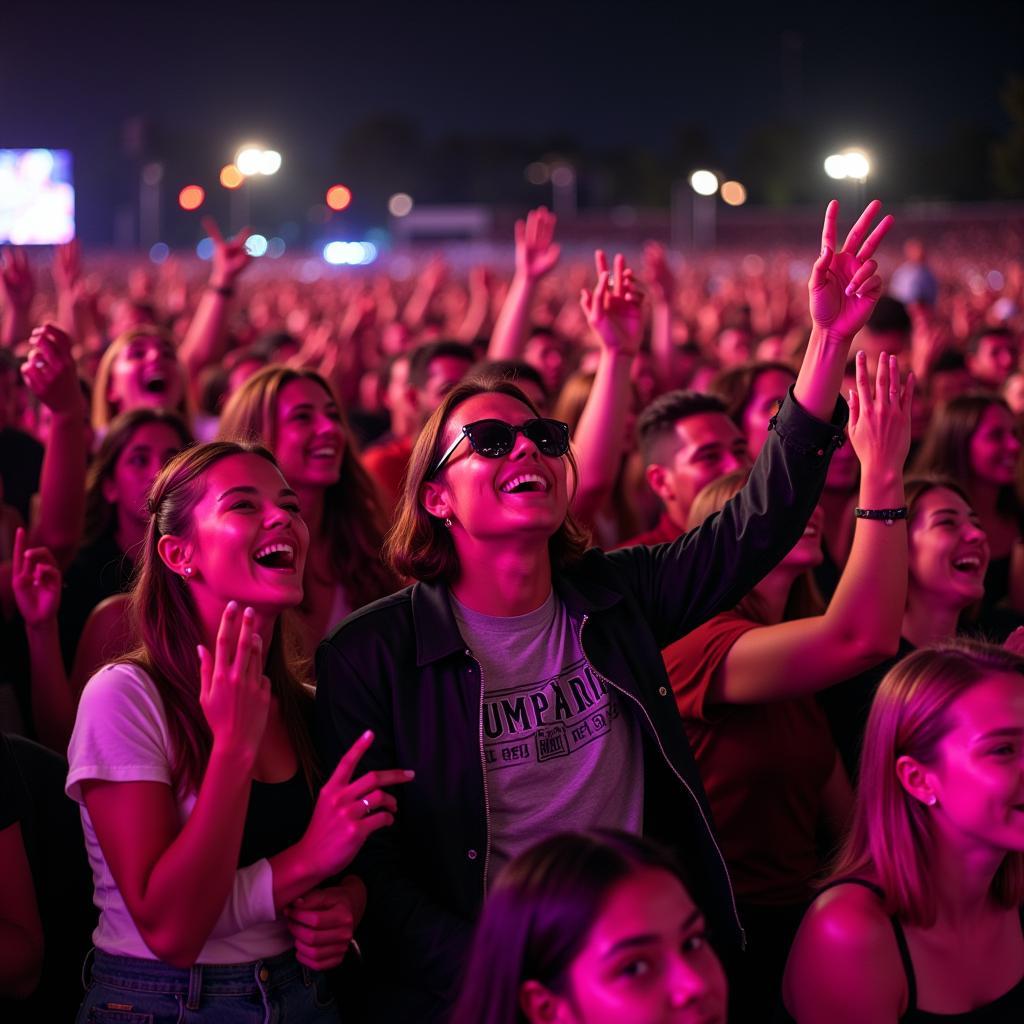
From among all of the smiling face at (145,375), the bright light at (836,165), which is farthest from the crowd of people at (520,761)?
the bright light at (836,165)

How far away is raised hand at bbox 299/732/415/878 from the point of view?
7.45 feet

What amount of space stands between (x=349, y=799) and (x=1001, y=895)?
1148 millimetres

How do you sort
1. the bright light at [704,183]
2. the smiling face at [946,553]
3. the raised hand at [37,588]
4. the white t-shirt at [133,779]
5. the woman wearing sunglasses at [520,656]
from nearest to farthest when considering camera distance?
the white t-shirt at [133,779] < the woman wearing sunglasses at [520,656] < the raised hand at [37,588] < the smiling face at [946,553] < the bright light at [704,183]

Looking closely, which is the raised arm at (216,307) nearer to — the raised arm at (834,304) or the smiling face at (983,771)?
the raised arm at (834,304)

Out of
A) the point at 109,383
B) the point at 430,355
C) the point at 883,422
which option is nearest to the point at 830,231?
the point at 883,422

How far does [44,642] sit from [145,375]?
81.8 inches

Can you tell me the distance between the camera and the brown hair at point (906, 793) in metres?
2.39

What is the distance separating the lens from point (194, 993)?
2328mm

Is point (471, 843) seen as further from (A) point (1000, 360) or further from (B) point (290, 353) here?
(A) point (1000, 360)

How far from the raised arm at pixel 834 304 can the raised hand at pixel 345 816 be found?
3.42 ft

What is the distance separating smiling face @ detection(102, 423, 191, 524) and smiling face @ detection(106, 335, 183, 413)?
1.06m

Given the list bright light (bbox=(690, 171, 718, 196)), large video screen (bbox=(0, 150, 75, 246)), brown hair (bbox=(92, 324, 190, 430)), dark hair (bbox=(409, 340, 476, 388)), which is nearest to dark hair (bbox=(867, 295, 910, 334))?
dark hair (bbox=(409, 340, 476, 388))

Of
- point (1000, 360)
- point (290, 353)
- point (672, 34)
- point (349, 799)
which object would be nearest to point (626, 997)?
point (349, 799)

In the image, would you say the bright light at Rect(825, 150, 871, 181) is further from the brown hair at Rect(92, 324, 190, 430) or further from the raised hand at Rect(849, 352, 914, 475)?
the raised hand at Rect(849, 352, 914, 475)
